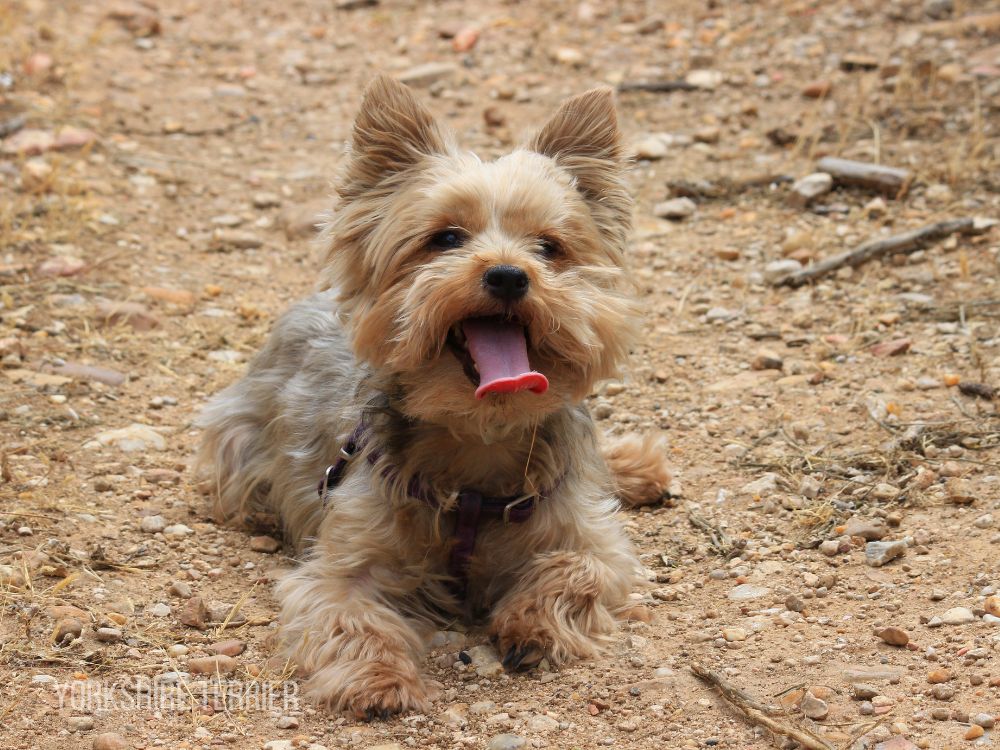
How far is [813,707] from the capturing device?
404 cm

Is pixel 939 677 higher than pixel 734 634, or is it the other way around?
pixel 939 677


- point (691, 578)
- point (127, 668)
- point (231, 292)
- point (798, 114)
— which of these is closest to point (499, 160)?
point (691, 578)

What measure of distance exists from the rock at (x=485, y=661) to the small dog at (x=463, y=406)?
57mm

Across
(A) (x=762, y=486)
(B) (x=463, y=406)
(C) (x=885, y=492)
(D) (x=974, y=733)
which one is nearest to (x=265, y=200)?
(A) (x=762, y=486)

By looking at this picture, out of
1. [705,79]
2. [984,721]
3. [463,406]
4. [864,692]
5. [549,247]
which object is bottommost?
[864,692]

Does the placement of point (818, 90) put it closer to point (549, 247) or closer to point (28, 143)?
point (549, 247)

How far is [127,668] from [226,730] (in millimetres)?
557

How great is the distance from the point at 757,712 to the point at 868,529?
1460mm

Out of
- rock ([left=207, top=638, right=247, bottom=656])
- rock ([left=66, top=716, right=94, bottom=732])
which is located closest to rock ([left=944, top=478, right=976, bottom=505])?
rock ([left=207, top=638, right=247, bottom=656])

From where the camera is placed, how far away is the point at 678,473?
6371 millimetres

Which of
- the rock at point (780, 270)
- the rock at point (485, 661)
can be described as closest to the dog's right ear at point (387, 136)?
the rock at point (485, 661)

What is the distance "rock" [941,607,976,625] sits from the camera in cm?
447

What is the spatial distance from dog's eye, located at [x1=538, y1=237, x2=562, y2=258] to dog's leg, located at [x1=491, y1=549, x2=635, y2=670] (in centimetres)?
124

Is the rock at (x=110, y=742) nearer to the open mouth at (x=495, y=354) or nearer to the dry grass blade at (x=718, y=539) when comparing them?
the open mouth at (x=495, y=354)
